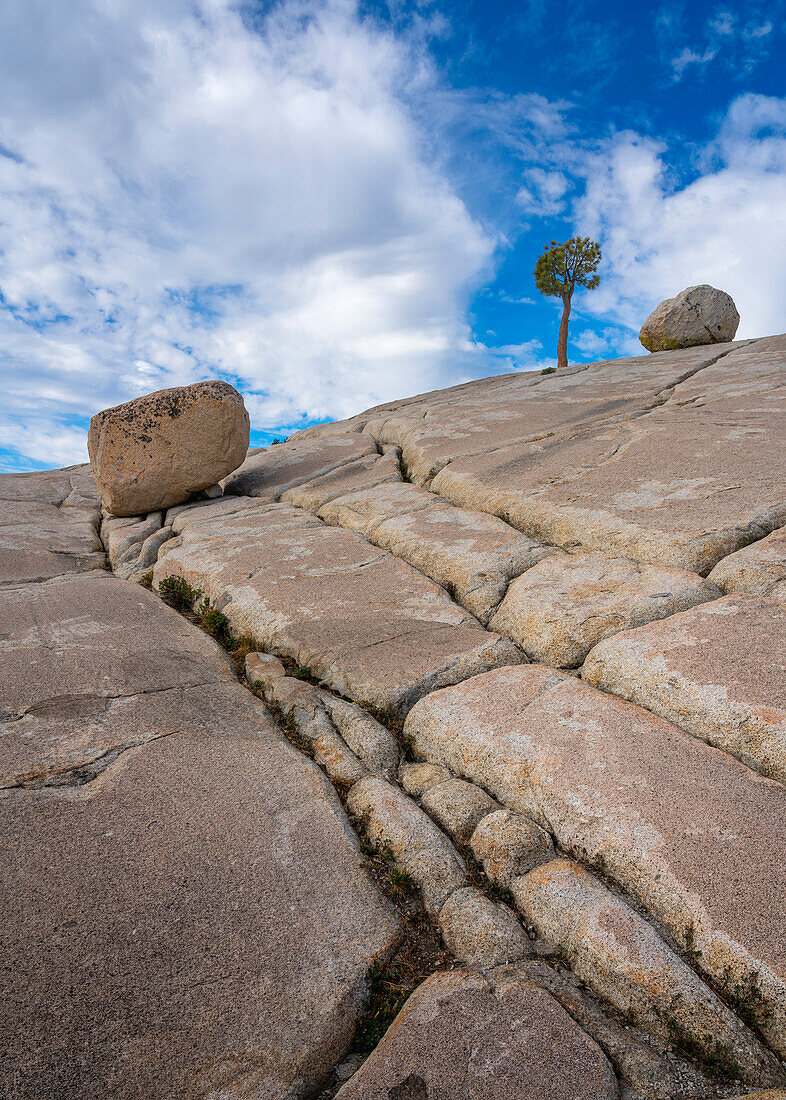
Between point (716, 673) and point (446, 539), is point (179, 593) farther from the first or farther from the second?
point (716, 673)

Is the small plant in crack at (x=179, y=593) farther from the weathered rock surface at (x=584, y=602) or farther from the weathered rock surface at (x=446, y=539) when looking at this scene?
the weathered rock surface at (x=584, y=602)

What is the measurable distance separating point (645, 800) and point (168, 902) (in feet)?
10.4

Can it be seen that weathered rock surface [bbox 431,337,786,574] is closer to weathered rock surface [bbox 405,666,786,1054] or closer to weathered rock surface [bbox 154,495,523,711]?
weathered rock surface [bbox 154,495,523,711]

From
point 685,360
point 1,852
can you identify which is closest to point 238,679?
point 1,852

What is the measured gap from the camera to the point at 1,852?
374 centimetres

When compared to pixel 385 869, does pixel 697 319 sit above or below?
above

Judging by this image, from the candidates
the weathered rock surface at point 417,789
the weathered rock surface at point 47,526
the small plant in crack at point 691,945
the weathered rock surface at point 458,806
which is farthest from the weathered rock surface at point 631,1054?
the weathered rock surface at point 47,526

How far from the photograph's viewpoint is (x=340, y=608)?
758 cm

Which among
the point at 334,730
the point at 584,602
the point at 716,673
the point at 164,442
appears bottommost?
the point at 334,730

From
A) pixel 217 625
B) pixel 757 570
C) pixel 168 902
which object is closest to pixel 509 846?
pixel 168 902

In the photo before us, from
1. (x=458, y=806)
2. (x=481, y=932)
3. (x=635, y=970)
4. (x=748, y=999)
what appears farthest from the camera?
(x=458, y=806)

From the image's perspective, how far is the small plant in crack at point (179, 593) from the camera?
895 centimetres

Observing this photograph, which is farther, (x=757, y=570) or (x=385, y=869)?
(x=757, y=570)

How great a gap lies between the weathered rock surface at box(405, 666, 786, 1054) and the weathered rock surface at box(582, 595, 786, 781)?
20 centimetres
